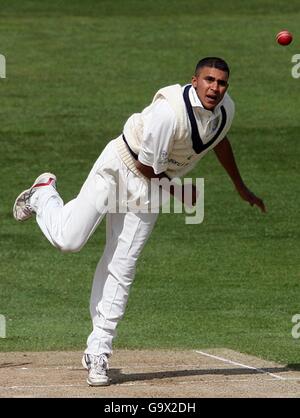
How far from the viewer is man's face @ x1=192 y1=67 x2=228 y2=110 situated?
8961mm

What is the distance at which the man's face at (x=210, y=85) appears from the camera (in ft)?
29.4

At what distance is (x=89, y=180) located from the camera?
9.32 m

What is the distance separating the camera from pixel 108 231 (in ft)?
31.0

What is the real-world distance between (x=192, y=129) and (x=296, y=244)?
7.14 m

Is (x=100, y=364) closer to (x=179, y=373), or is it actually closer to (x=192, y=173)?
(x=179, y=373)

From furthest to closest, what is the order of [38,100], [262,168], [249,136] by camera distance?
[38,100], [249,136], [262,168]

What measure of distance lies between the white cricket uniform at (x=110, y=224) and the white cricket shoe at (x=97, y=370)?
0.07 m

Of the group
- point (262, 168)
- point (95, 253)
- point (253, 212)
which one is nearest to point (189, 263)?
point (95, 253)

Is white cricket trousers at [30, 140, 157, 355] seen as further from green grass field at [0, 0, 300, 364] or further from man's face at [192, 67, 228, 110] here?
green grass field at [0, 0, 300, 364]

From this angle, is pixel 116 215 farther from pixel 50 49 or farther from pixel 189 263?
pixel 50 49

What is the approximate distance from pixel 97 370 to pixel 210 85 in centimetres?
215

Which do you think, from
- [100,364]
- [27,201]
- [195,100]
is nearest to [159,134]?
[195,100]

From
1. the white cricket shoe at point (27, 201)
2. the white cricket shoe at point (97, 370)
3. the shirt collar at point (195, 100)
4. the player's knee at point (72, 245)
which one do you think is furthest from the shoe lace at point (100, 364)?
the shirt collar at point (195, 100)

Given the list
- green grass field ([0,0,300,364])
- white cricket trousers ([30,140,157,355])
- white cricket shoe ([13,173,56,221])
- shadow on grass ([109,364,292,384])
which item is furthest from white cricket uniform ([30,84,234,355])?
green grass field ([0,0,300,364])
